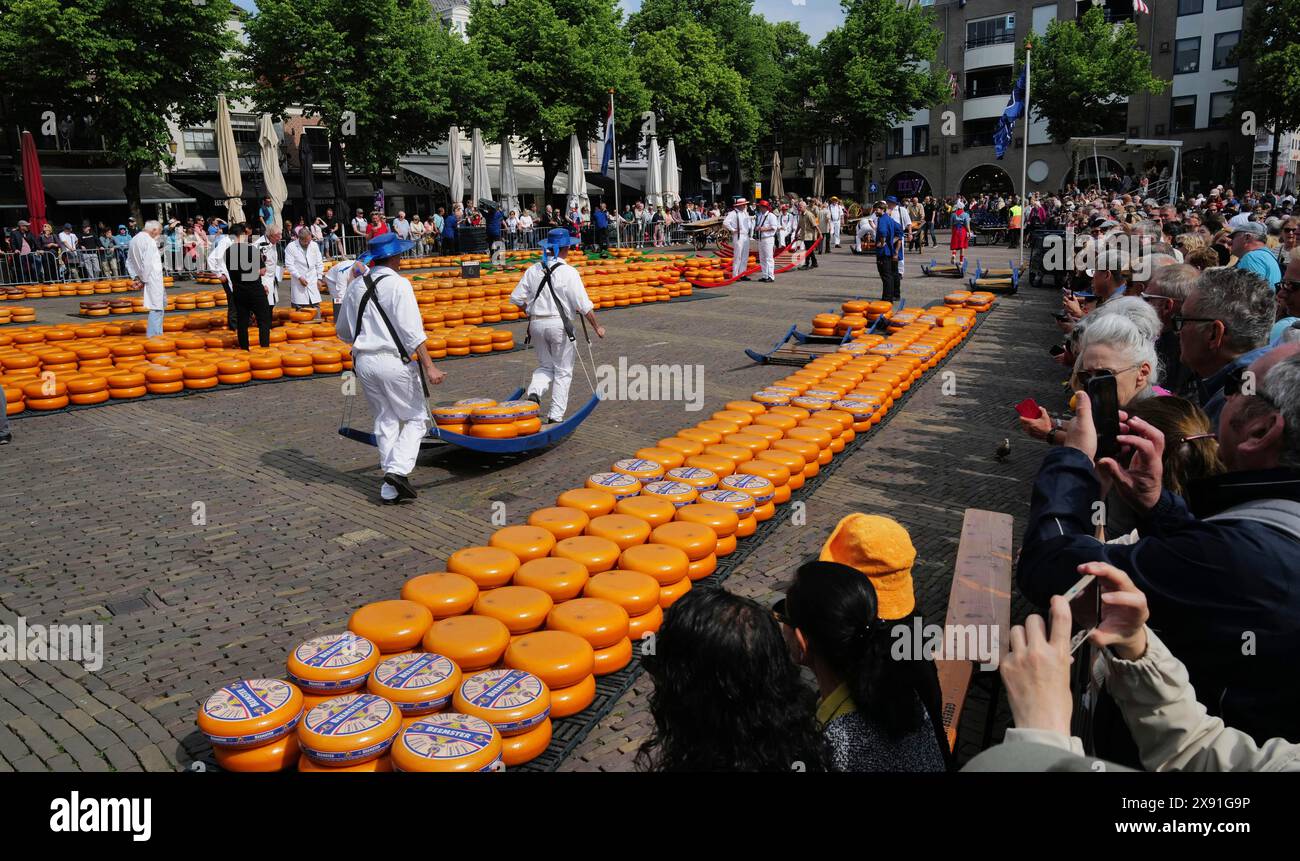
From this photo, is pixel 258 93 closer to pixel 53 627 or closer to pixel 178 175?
pixel 178 175

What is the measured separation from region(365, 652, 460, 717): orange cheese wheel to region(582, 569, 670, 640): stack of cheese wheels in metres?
1.04

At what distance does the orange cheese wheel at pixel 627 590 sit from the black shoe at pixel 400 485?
2.60 m

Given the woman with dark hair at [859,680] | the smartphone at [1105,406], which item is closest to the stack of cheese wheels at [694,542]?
the smartphone at [1105,406]

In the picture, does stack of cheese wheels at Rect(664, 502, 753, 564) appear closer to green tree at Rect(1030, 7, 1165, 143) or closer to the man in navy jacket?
the man in navy jacket

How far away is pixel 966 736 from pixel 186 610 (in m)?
4.36

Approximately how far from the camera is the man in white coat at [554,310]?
922 cm

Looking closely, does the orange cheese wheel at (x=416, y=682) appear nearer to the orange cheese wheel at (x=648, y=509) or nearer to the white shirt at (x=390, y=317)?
the orange cheese wheel at (x=648, y=509)

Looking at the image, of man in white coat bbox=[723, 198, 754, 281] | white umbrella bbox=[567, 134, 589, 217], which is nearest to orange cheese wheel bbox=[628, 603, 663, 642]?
man in white coat bbox=[723, 198, 754, 281]

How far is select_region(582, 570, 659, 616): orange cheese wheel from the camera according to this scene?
15.4 feet

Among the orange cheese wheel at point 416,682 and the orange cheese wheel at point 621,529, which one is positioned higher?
the orange cheese wheel at point 621,529

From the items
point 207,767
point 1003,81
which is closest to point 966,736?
point 207,767

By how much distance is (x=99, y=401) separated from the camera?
10.2 meters

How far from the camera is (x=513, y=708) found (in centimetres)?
366

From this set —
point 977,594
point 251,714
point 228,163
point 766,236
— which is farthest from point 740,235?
point 251,714
